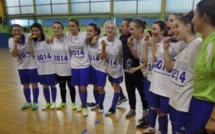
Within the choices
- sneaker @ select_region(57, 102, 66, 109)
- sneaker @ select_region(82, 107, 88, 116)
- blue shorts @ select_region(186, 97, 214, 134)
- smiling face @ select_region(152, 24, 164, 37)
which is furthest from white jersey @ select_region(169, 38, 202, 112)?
sneaker @ select_region(57, 102, 66, 109)

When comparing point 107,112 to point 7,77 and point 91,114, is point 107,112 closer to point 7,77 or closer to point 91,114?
point 91,114

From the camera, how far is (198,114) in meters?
Answer: 1.20

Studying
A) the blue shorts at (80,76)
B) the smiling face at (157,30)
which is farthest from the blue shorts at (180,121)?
the blue shorts at (80,76)

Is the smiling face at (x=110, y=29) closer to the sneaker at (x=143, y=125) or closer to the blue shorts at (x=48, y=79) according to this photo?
the blue shorts at (x=48, y=79)

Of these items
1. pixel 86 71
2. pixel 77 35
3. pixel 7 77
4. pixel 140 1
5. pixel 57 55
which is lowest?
pixel 7 77

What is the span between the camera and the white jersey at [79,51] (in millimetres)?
2973

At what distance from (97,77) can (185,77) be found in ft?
5.53

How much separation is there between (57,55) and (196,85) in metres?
2.33

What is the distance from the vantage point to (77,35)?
3.01 m

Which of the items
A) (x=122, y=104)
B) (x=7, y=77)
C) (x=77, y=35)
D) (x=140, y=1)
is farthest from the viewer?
(x=140, y=1)

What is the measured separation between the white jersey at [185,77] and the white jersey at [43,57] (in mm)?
2160

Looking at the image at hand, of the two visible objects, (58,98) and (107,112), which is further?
(58,98)

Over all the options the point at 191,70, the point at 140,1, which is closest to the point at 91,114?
the point at 191,70

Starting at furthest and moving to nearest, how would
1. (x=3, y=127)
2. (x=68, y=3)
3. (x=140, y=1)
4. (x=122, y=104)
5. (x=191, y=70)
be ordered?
(x=68, y=3)
(x=140, y=1)
(x=122, y=104)
(x=3, y=127)
(x=191, y=70)
